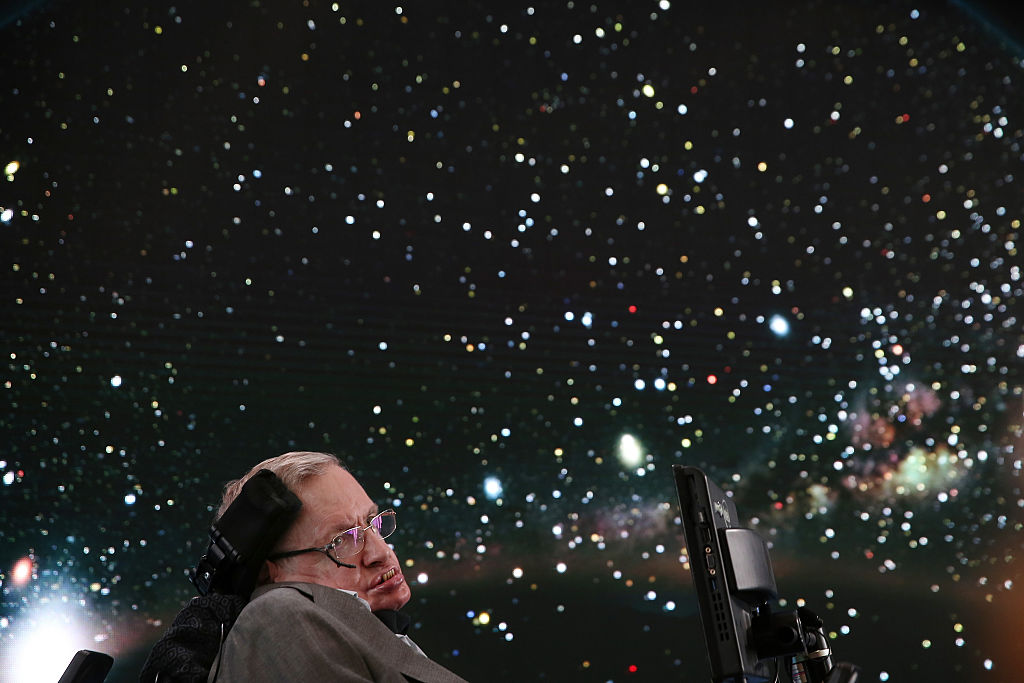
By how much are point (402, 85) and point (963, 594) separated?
2281mm

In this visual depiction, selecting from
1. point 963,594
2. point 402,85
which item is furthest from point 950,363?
point 402,85

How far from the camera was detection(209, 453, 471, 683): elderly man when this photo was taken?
112 cm

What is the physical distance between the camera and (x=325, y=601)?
1255mm

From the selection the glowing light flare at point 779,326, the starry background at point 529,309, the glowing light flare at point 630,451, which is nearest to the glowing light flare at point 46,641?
the starry background at point 529,309

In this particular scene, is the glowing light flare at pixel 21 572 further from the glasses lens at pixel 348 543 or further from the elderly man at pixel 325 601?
the glasses lens at pixel 348 543

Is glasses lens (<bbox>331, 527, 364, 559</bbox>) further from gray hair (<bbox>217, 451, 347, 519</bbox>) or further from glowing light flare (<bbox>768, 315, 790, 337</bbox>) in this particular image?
glowing light flare (<bbox>768, 315, 790, 337</bbox>)

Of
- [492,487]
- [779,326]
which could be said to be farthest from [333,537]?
[779,326]

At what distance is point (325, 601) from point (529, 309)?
4.92 ft

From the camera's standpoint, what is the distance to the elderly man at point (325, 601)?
1.12 meters

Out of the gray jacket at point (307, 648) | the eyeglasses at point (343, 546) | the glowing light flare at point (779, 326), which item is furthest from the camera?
the glowing light flare at point (779, 326)

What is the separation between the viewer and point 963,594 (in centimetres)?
277

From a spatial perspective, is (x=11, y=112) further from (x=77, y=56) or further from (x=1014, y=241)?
(x=1014, y=241)

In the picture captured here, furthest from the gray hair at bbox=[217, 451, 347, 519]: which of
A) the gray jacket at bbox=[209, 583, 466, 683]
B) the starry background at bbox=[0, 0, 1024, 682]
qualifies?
the starry background at bbox=[0, 0, 1024, 682]

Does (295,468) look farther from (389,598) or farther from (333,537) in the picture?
(389,598)
